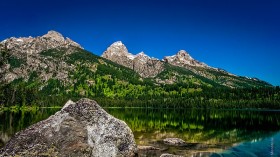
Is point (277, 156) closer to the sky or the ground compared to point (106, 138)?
closer to the ground

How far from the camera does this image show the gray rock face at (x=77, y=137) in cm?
3294

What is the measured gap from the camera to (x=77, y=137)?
35094mm

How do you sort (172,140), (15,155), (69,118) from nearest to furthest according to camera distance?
1. (15,155)
2. (69,118)
3. (172,140)

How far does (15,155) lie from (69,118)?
7.80m

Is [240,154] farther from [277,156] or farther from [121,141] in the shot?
[121,141]

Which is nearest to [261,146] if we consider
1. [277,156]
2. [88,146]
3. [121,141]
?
[277,156]

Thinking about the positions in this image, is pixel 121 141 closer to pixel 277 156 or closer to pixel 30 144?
pixel 30 144

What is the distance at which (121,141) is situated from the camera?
1517 inches

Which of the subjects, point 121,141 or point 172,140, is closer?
point 121,141

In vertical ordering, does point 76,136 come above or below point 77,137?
above

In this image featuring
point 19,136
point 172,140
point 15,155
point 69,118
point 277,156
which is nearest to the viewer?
point 15,155

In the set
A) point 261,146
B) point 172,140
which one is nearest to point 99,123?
point 172,140

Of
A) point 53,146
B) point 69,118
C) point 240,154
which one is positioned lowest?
point 240,154

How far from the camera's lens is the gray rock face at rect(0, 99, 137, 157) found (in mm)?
32938
